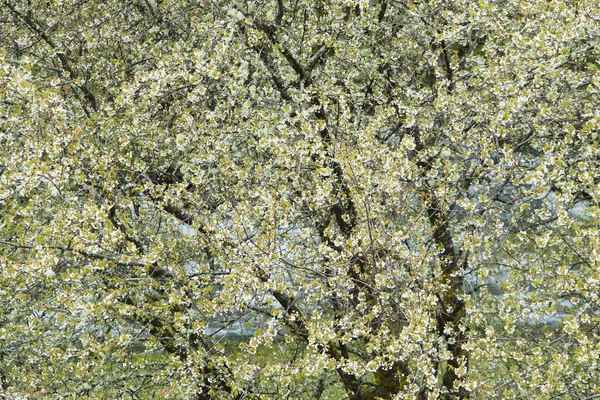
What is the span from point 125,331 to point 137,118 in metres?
2.34

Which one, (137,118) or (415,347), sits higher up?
(137,118)

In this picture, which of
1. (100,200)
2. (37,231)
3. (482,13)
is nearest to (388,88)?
(482,13)

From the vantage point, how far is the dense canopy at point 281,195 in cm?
642

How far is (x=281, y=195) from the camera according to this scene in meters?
7.30

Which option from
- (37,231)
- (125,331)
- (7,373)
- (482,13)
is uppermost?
(482,13)

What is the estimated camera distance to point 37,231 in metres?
7.38

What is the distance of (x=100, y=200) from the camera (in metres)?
7.50

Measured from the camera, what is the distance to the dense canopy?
21.1 ft

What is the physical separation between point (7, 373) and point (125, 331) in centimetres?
155

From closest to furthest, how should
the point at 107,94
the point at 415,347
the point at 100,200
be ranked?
the point at 415,347
the point at 100,200
the point at 107,94

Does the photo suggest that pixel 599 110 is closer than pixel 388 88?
Yes

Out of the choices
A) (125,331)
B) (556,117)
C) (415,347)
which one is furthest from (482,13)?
(125,331)

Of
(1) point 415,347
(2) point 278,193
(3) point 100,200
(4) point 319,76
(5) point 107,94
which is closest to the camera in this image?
(1) point 415,347

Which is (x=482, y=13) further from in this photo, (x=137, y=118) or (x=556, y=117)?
(x=137, y=118)
